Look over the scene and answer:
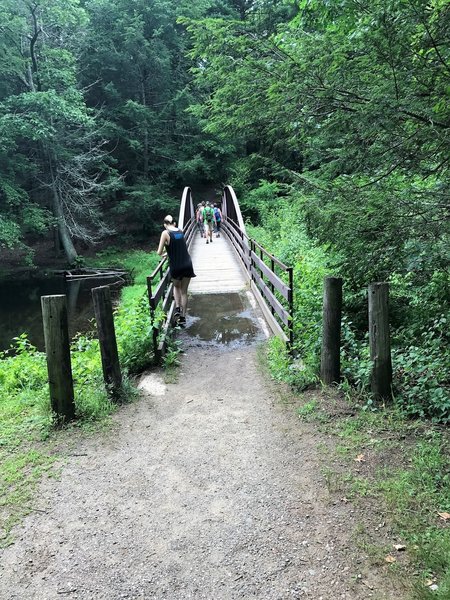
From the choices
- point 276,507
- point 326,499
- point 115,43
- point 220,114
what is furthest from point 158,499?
point 115,43

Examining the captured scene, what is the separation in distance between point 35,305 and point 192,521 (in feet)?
51.6

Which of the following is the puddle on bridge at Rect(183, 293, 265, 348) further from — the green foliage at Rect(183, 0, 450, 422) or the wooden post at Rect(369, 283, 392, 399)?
the wooden post at Rect(369, 283, 392, 399)

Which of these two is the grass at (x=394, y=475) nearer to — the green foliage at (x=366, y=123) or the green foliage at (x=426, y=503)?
the green foliage at (x=426, y=503)

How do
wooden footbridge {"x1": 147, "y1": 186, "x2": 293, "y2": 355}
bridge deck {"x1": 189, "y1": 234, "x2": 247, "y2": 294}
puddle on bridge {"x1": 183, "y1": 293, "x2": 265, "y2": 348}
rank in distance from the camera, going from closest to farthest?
wooden footbridge {"x1": 147, "y1": 186, "x2": 293, "y2": 355}, puddle on bridge {"x1": 183, "y1": 293, "x2": 265, "y2": 348}, bridge deck {"x1": 189, "y1": 234, "x2": 247, "y2": 294}

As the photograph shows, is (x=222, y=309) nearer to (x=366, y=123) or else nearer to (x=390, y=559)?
(x=366, y=123)

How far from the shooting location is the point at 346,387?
458 cm

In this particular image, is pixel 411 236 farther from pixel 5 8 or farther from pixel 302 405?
pixel 5 8

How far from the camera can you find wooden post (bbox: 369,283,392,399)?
421 centimetres

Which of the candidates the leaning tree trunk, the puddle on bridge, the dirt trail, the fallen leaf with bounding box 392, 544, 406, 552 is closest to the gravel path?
the dirt trail

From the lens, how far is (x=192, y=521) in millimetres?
2975

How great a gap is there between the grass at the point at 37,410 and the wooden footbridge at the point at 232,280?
37cm

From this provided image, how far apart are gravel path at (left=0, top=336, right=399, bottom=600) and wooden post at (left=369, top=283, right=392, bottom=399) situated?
2.87ft

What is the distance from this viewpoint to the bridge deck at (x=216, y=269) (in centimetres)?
1070

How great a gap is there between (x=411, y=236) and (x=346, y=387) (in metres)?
1.70
